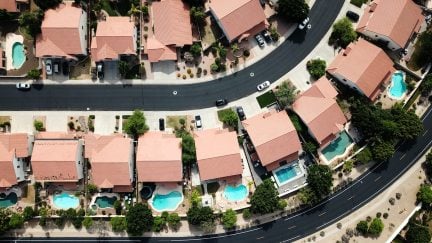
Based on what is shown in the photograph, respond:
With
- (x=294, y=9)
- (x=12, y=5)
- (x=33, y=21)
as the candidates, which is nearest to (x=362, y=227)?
(x=294, y=9)

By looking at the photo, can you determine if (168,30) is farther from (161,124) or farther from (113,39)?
(161,124)

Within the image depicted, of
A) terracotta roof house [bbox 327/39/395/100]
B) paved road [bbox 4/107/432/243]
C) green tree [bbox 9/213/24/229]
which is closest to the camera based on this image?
green tree [bbox 9/213/24/229]

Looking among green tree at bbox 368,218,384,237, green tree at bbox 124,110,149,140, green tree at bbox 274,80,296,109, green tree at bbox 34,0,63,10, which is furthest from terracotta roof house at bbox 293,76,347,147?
green tree at bbox 34,0,63,10

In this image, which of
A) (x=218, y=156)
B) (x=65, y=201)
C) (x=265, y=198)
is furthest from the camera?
(x=65, y=201)

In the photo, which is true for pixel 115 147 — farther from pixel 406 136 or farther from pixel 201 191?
pixel 406 136

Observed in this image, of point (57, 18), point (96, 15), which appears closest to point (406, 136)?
point (96, 15)

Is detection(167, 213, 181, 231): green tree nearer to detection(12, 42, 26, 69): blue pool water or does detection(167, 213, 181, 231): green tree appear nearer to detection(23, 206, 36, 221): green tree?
detection(23, 206, 36, 221): green tree
